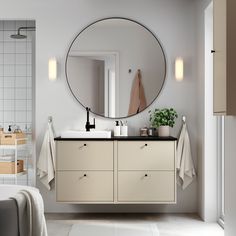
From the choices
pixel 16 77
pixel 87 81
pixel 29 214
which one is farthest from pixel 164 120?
pixel 29 214

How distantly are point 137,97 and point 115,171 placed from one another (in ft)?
2.99

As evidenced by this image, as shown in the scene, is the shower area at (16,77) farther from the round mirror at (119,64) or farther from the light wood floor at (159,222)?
the light wood floor at (159,222)

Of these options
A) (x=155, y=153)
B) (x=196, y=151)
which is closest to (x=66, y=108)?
(x=155, y=153)

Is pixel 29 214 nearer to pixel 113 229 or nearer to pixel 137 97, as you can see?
pixel 113 229

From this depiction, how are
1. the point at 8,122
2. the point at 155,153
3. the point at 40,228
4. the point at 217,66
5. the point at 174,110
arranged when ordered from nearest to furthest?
the point at 40,228
the point at 217,66
the point at 155,153
the point at 174,110
the point at 8,122

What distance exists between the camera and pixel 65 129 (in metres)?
4.90

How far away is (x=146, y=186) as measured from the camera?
4.43 meters

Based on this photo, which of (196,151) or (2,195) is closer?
(2,195)

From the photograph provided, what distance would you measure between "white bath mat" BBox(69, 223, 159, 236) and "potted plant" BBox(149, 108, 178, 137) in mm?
999

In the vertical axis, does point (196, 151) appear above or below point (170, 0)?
below

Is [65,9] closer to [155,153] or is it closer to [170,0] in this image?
[170,0]

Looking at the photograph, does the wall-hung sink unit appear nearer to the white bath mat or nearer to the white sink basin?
the white sink basin

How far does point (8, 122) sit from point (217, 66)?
369 centimetres

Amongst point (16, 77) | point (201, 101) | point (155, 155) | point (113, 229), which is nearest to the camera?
point (113, 229)
